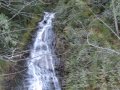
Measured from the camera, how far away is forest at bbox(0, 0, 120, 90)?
12.8 meters

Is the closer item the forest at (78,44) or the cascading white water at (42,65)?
the forest at (78,44)

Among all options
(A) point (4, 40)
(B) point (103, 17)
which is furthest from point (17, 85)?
(B) point (103, 17)

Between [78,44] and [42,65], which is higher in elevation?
[78,44]

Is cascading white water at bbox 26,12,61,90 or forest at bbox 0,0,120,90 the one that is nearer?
forest at bbox 0,0,120,90

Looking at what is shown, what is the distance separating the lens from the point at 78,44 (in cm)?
1413

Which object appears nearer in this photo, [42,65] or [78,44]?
[78,44]

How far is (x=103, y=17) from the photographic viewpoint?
14859 mm

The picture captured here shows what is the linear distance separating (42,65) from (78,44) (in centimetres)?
199

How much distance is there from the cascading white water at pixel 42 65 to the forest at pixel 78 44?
34 centimetres

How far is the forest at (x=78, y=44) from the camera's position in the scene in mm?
12789

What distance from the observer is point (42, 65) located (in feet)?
47.5

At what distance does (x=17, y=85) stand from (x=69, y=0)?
6.68 metres

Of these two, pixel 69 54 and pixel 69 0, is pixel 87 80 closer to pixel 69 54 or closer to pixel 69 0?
pixel 69 54

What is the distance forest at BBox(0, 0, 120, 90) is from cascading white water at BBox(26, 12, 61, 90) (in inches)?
13.2
